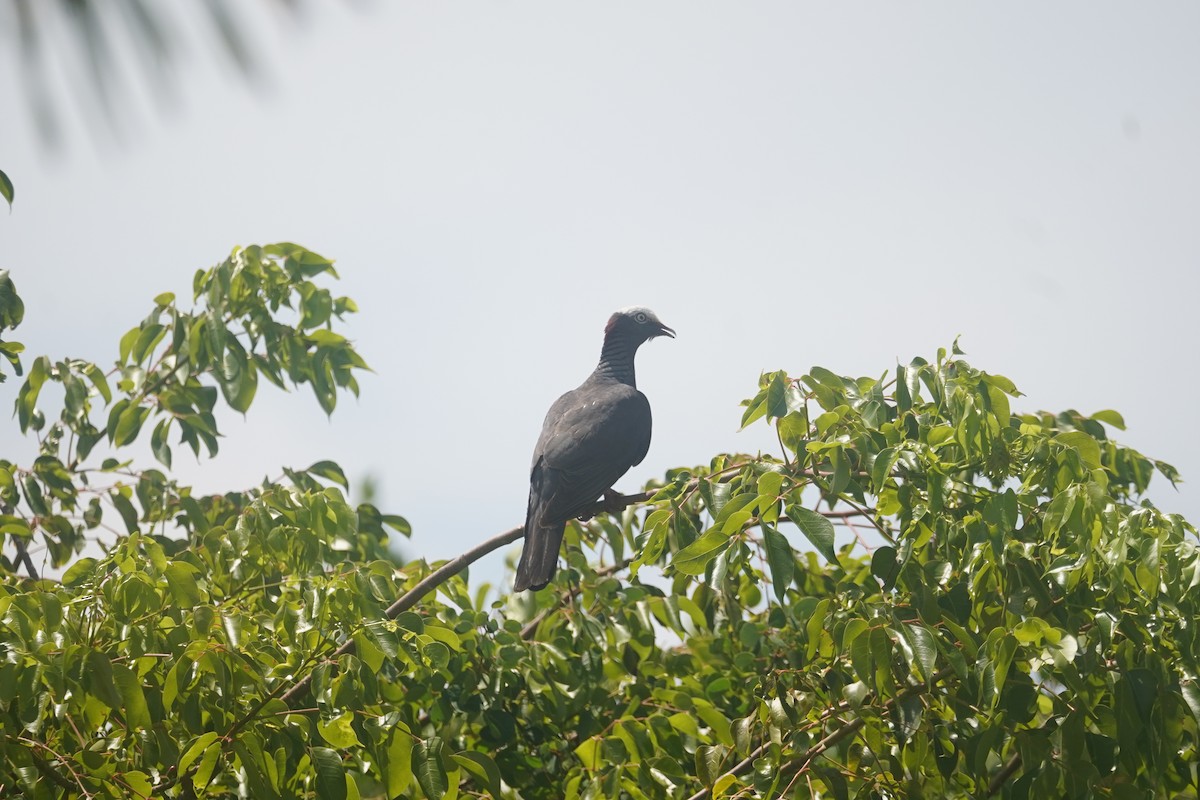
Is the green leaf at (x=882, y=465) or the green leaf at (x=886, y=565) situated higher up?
the green leaf at (x=882, y=465)

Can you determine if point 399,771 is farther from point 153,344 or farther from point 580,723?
point 153,344

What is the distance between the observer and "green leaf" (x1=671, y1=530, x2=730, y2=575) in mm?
2721

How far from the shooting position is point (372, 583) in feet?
9.81

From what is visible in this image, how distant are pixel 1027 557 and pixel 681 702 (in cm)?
135

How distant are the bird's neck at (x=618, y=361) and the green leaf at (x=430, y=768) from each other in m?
3.38

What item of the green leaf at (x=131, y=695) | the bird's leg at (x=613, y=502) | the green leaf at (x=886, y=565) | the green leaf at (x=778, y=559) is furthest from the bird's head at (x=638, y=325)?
the green leaf at (x=131, y=695)

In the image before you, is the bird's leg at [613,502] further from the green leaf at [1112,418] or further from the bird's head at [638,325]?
the green leaf at [1112,418]

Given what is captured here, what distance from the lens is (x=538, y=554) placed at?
4262 millimetres

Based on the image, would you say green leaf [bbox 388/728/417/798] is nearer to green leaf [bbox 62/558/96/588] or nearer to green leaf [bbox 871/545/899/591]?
green leaf [bbox 62/558/96/588]

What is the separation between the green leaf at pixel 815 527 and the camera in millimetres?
2650

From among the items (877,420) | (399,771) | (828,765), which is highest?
(877,420)

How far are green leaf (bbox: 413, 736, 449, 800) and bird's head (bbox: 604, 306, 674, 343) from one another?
3.71 m

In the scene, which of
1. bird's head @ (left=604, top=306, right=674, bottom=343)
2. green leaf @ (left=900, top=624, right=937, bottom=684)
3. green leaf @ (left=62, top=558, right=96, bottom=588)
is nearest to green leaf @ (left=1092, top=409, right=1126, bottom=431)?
green leaf @ (left=900, top=624, right=937, bottom=684)

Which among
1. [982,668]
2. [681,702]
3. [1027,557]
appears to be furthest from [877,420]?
[681,702]
